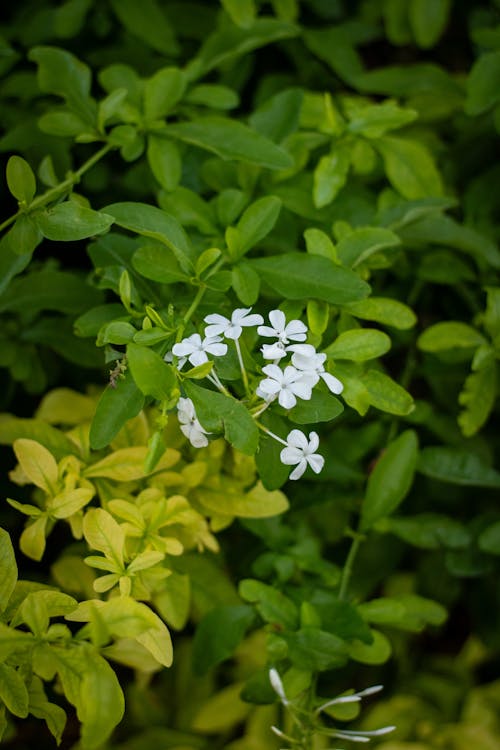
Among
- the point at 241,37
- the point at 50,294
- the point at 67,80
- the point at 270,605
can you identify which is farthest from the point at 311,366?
the point at 241,37

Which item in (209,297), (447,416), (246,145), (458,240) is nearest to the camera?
(209,297)

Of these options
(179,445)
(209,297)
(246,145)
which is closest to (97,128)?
(246,145)

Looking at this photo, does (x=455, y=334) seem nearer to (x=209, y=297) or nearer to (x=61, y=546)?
(x=209, y=297)

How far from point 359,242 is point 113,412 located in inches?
14.6

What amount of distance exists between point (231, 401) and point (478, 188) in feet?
2.37

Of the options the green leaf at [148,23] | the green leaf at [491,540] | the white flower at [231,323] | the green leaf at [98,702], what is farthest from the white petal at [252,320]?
the green leaf at [148,23]

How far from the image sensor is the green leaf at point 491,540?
3.48ft

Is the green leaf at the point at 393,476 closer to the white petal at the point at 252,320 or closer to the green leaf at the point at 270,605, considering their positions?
the green leaf at the point at 270,605

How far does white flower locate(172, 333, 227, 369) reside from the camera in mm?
701

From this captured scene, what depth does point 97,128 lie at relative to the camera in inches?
38.8

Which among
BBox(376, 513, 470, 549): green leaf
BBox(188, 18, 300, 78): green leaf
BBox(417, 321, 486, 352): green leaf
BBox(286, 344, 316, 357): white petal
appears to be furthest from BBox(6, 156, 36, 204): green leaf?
BBox(376, 513, 470, 549): green leaf

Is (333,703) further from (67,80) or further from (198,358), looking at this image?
(67,80)

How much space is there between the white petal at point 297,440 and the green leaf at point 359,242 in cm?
28

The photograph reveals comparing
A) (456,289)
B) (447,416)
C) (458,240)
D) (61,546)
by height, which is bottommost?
(61,546)
